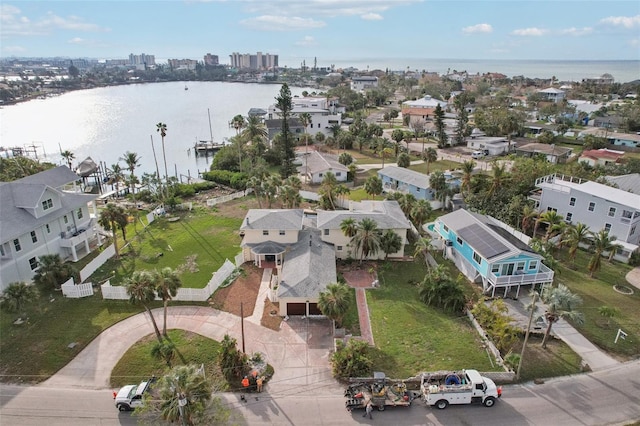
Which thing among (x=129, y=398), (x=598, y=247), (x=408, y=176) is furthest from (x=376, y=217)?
(x=129, y=398)

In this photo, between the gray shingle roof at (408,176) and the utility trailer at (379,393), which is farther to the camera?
the gray shingle roof at (408,176)

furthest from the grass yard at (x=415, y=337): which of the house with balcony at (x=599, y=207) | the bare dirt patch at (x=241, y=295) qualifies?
the house with balcony at (x=599, y=207)

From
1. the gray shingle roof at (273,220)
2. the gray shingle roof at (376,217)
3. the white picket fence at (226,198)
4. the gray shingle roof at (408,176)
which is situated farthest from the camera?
the white picket fence at (226,198)

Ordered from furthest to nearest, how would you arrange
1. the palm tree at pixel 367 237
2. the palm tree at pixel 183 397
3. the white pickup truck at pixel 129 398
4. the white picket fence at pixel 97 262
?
the palm tree at pixel 367 237, the white picket fence at pixel 97 262, the white pickup truck at pixel 129 398, the palm tree at pixel 183 397

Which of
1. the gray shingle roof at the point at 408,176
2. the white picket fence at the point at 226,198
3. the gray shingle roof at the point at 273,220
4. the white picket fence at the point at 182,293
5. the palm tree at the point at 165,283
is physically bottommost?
the white picket fence at the point at 226,198

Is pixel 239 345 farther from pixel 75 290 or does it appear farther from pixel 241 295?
pixel 75 290

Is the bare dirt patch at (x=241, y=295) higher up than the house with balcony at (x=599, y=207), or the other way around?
the house with balcony at (x=599, y=207)

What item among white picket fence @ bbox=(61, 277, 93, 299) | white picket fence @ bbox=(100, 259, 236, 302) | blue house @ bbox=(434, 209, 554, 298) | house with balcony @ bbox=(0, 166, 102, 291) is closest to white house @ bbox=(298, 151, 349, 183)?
blue house @ bbox=(434, 209, 554, 298)

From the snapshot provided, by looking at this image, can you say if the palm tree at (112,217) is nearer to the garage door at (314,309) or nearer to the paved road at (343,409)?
the paved road at (343,409)
